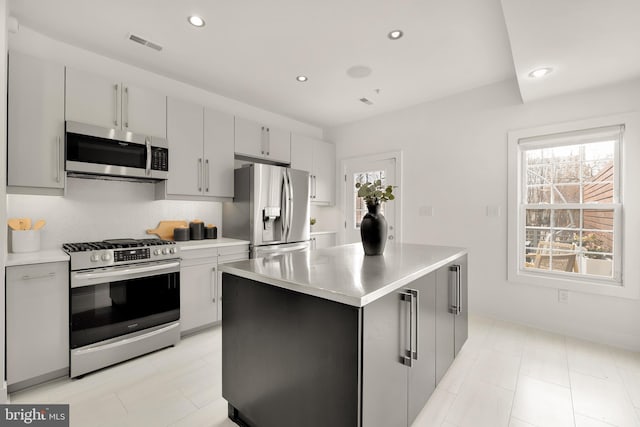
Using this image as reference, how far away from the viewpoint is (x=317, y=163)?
459cm

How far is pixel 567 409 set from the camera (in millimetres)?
1798

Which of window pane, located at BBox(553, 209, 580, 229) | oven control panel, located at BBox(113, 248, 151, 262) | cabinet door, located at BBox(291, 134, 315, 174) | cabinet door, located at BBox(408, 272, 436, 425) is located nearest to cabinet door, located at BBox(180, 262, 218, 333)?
oven control panel, located at BBox(113, 248, 151, 262)

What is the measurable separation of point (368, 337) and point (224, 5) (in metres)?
2.34

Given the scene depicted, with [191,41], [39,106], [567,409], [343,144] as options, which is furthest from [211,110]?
[567,409]

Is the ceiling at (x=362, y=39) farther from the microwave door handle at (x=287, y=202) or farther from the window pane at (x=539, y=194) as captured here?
the microwave door handle at (x=287, y=202)

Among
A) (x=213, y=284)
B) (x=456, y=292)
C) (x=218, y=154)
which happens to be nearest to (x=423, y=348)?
(x=456, y=292)

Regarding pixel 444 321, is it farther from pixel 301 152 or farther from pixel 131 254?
pixel 301 152

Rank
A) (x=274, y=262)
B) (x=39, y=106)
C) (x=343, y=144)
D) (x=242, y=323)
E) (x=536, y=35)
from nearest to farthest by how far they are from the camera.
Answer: (x=242, y=323) < (x=274, y=262) < (x=536, y=35) < (x=39, y=106) < (x=343, y=144)

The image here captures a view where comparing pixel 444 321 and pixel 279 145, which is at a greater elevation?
pixel 279 145

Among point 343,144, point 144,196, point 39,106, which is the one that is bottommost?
point 144,196

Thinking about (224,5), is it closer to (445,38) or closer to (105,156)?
(105,156)

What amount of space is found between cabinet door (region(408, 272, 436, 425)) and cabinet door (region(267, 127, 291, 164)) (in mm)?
2765

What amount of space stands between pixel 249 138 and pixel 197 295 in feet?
6.29

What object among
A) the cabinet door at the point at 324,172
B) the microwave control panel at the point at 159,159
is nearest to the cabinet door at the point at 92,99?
the microwave control panel at the point at 159,159
